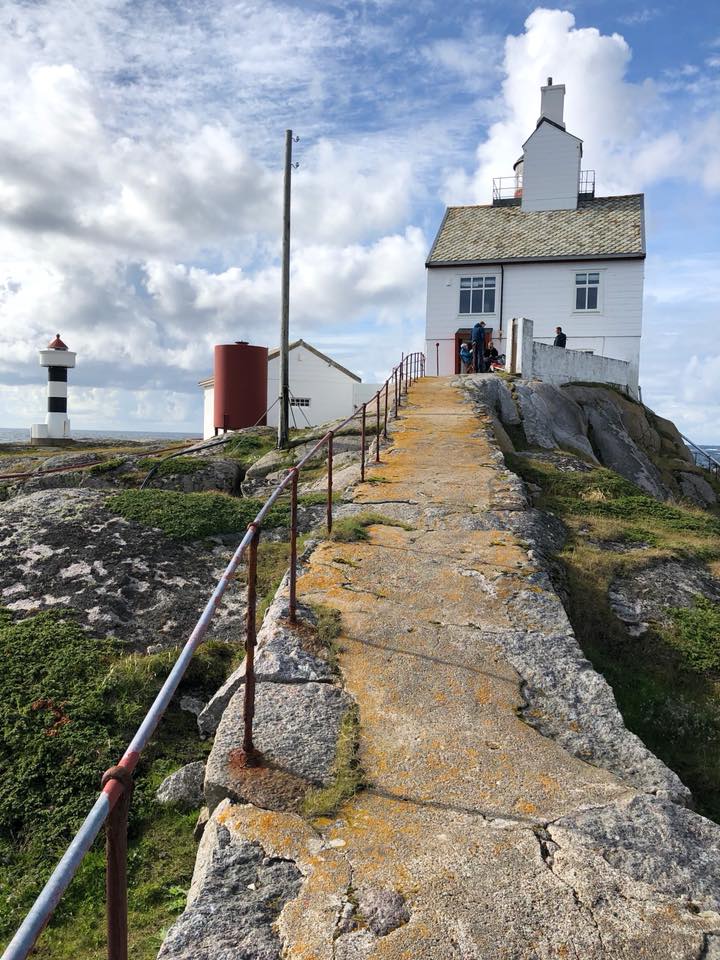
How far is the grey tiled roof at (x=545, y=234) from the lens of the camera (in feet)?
87.9

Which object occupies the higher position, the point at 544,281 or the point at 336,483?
the point at 544,281

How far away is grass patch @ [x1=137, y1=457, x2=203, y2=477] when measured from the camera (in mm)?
13211

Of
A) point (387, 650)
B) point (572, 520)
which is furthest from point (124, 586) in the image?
point (572, 520)

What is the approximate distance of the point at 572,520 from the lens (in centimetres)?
997

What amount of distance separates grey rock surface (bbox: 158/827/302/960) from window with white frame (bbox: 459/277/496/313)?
25.8 metres

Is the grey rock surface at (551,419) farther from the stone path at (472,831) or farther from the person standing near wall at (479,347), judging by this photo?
the stone path at (472,831)

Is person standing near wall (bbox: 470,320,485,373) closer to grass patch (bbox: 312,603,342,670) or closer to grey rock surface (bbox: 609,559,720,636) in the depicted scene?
grey rock surface (bbox: 609,559,720,636)

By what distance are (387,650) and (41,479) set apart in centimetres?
961

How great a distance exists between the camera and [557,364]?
21938mm

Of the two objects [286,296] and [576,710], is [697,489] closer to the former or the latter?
[286,296]

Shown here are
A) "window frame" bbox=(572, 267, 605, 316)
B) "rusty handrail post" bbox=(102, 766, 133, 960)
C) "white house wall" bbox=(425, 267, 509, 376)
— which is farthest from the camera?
"white house wall" bbox=(425, 267, 509, 376)

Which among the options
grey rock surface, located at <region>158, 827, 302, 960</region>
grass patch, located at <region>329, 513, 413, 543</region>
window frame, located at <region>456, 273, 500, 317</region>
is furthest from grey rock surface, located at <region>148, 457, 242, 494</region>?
window frame, located at <region>456, 273, 500, 317</region>

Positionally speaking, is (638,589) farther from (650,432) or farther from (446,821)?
(650,432)

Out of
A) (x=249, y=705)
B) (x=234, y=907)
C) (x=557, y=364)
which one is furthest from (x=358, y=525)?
(x=557, y=364)
